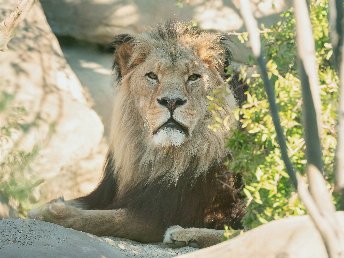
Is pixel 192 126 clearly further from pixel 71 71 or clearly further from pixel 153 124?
pixel 71 71

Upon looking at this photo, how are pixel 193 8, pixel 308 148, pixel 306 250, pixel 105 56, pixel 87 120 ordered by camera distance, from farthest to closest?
pixel 105 56
pixel 193 8
pixel 87 120
pixel 306 250
pixel 308 148

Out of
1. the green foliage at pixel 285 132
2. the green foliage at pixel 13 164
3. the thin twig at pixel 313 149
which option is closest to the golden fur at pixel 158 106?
the green foliage at pixel 13 164

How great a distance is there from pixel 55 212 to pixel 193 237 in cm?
108

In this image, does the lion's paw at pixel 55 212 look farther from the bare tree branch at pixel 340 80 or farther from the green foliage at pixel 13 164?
the bare tree branch at pixel 340 80

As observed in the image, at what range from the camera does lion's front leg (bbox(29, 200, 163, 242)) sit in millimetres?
6848

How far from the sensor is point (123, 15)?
10.5 metres

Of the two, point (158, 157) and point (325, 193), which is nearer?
point (325, 193)

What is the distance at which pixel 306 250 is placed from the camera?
288cm

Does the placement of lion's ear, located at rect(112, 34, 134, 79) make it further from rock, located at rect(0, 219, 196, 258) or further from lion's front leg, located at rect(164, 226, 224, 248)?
rock, located at rect(0, 219, 196, 258)

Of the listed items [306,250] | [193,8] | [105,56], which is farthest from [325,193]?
[105,56]

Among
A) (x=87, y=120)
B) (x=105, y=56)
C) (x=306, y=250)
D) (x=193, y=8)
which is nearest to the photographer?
(x=306, y=250)

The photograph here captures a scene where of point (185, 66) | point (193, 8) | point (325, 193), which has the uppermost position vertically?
point (193, 8)

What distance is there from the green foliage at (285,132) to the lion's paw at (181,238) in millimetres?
1870

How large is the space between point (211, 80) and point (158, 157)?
0.74 metres
